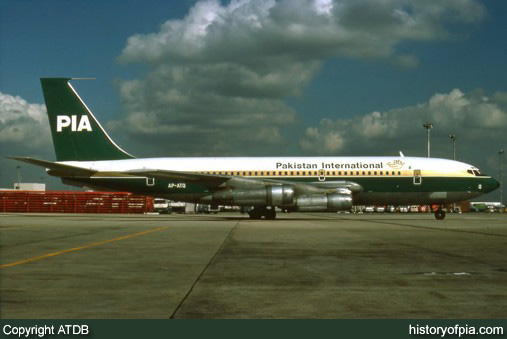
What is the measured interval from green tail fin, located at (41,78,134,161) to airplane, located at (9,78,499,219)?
6cm

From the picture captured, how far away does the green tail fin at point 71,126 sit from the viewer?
3553cm

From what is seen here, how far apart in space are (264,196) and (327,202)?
361 centimetres

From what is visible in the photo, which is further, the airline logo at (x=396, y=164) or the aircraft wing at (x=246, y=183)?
the airline logo at (x=396, y=164)

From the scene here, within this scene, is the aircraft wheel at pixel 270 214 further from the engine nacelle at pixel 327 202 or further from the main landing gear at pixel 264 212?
the engine nacelle at pixel 327 202

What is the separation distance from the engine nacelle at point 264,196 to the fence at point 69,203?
3311 centimetres

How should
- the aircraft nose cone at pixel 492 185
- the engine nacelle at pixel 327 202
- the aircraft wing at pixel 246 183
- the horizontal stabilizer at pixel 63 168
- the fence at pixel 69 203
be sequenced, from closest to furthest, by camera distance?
the engine nacelle at pixel 327 202 → the horizontal stabilizer at pixel 63 168 → the aircraft wing at pixel 246 183 → the aircraft nose cone at pixel 492 185 → the fence at pixel 69 203

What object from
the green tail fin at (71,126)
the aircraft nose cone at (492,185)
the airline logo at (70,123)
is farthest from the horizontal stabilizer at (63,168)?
the aircraft nose cone at (492,185)

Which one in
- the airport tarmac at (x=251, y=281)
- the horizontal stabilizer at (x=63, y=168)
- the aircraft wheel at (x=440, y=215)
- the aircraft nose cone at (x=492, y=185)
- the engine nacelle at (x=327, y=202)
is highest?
the horizontal stabilizer at (x=63, y=168)

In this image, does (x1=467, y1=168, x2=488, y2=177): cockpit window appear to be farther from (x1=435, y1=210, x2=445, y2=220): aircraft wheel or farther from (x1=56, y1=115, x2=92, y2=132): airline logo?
(x1=56, y1=115, x2=92, y2=132): airline logo

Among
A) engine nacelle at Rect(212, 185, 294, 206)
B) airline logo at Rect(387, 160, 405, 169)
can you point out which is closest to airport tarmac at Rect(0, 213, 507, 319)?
engine nacelle at Rect(212, 185, 294, 206)

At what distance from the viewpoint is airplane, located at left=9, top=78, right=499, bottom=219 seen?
33688 millimetres

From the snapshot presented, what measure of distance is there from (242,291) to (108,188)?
2947cm

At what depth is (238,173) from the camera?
34.7 meters

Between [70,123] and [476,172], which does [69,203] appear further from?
[476,172]
